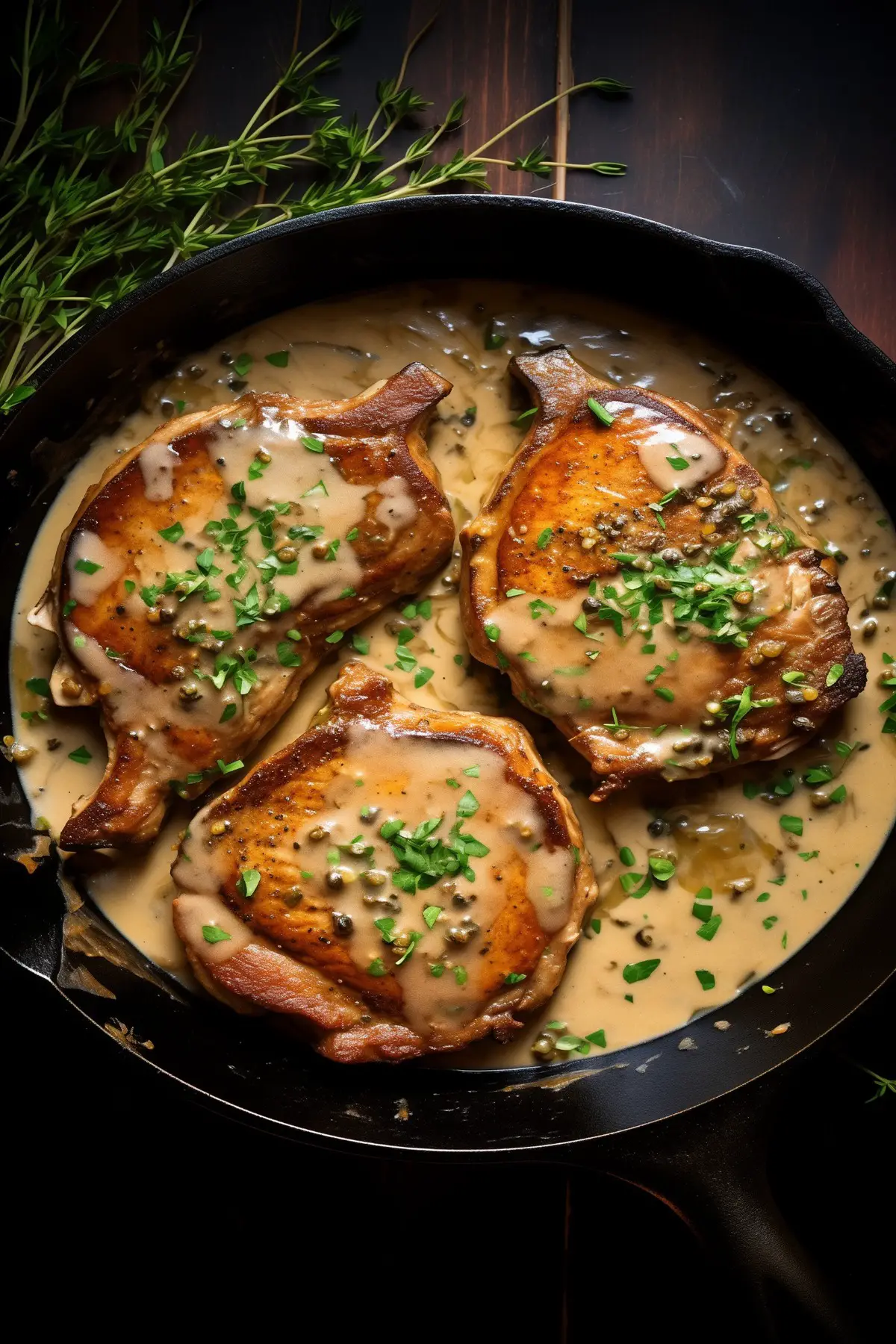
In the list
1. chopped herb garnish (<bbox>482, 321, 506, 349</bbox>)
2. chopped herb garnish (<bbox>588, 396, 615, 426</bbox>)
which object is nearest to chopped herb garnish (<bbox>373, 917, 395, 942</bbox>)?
chopped herb garnish (<bbox>588, 396, 615, 426</bbox>)

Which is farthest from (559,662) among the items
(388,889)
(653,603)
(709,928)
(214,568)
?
(214,568)

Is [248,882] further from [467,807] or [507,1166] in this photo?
[507,1166]

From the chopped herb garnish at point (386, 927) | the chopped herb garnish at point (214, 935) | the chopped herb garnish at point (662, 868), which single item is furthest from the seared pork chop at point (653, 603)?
the chopped herb garnish at point (214, 935)

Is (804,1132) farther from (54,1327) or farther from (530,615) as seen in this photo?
(54,1327)

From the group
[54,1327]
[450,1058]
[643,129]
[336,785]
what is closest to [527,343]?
[643,129]

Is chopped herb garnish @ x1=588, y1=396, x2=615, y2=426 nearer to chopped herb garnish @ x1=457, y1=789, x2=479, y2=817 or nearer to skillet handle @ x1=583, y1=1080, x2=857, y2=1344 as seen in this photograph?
chopped herb garnish @ x1=457, y1=789, x2=479, y2=817

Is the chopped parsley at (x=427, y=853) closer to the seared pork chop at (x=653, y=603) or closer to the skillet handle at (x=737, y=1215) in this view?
the seared pork chop at (x=653, y=603)
